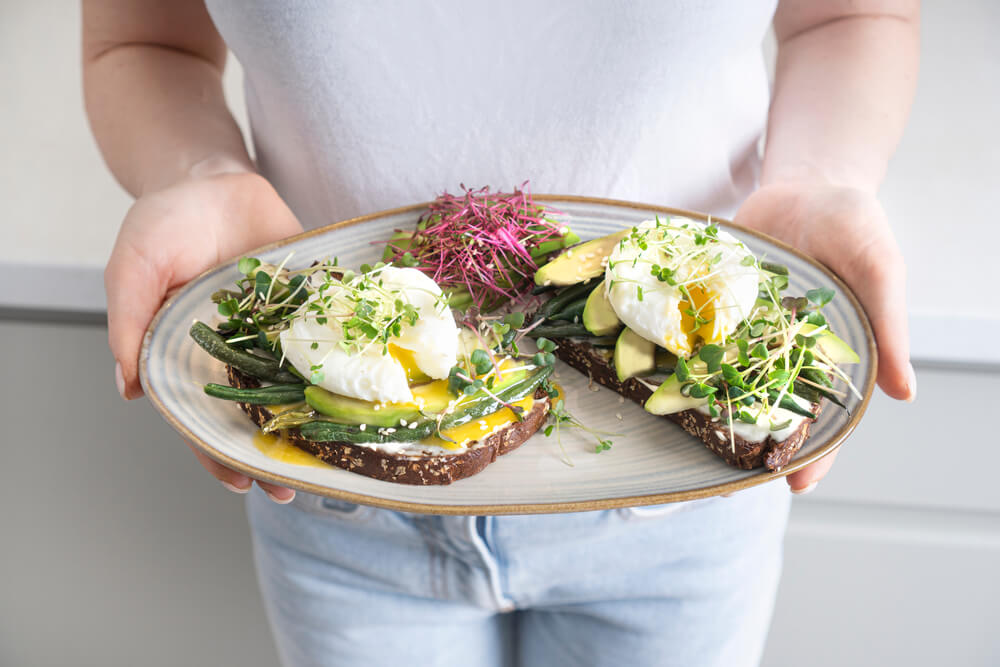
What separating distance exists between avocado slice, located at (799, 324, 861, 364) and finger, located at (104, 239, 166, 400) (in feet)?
4.12

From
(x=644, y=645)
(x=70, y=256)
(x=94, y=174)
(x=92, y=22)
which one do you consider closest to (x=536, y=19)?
(x=92, y=22)

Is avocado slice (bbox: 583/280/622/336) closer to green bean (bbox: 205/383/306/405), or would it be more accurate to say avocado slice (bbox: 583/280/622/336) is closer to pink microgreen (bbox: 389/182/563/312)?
pink microgreen (bbox: 389/182/563/312)

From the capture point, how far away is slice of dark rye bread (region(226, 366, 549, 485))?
1241 mm

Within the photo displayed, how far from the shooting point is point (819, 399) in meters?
1.29

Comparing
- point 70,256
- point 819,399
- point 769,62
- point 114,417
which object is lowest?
point 114,417

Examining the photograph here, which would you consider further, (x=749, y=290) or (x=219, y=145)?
(x=219, y=145)

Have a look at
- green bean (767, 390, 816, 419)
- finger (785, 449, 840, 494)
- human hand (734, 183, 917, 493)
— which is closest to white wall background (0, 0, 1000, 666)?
human hand (734, 183, 917, 493)

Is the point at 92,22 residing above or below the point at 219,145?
above

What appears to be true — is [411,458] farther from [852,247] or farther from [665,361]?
[852,247]

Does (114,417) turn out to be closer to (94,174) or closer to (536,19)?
(94,174)

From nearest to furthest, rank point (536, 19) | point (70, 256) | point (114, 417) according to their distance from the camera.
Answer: point (536, 19), point (70, 256), point (114, 417)

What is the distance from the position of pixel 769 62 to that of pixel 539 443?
2.27 m

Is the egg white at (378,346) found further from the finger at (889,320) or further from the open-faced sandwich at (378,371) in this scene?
the finger at (889,320)

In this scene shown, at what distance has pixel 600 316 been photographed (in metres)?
1.45
